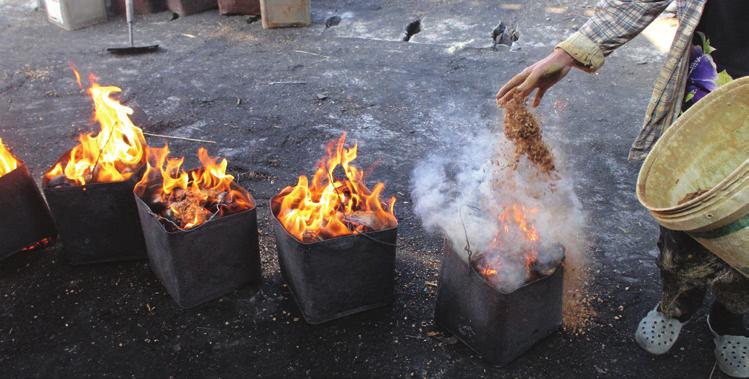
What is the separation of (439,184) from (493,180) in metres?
1.67

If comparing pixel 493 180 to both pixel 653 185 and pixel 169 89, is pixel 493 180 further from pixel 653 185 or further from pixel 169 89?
pixel 169 89

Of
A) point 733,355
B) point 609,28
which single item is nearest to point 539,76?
point 609,28

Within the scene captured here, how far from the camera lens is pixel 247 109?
245 inches

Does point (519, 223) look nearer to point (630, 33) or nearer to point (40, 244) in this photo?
point (630, 33)

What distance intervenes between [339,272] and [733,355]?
2.20 m

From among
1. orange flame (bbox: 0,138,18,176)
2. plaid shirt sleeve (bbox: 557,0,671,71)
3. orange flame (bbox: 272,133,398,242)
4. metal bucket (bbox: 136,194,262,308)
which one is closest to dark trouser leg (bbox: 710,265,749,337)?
plaid shirt sleeve (bbox: 557,0,671,71)

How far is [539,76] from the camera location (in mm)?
2768

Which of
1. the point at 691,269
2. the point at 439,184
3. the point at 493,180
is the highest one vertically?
the point at 493,180

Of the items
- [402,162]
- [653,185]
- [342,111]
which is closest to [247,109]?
[342,111]

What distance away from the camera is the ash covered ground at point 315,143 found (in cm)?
Result: 318

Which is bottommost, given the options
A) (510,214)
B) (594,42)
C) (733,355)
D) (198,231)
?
(733,355)

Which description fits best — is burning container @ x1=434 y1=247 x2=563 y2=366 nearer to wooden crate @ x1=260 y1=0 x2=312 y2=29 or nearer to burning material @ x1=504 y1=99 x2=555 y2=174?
burning material @ x1=504 y1=99 x2=555 y2=174

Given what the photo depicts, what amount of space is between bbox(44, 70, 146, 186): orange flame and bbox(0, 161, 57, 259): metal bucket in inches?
9.6

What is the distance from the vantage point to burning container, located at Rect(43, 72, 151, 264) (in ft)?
11.5
